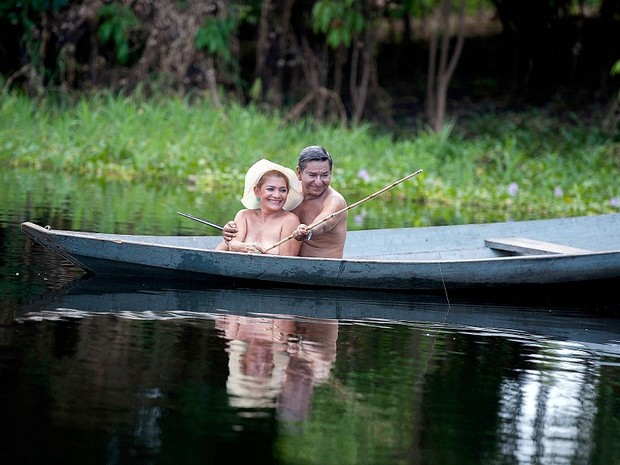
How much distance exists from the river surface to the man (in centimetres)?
34

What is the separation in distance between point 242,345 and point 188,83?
1047cm

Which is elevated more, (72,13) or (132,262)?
(72,13)

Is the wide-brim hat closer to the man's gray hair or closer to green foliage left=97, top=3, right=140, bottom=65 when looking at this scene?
the man's gray hair

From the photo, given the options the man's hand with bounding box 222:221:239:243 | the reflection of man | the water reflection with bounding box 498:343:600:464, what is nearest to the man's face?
the man's hand with bounding box 222:221:239:243

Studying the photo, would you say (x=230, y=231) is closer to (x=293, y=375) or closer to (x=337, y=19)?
(x=293, y=375)

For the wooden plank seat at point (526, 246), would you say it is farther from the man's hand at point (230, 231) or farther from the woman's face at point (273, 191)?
the man's hand at point (230, 231)

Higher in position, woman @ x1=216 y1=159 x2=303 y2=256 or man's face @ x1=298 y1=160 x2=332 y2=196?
man's face @ x1=298 y1=160 x2=332 y2=196

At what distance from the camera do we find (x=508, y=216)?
11312 mm

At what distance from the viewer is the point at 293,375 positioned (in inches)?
181

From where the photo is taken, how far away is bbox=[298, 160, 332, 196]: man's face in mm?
6672

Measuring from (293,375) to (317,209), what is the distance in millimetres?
2393

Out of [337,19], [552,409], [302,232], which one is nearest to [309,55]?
[337,19]

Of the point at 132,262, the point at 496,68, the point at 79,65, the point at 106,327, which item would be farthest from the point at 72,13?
the point at 106,327

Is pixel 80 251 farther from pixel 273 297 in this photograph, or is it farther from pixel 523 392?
pixel 523 392
